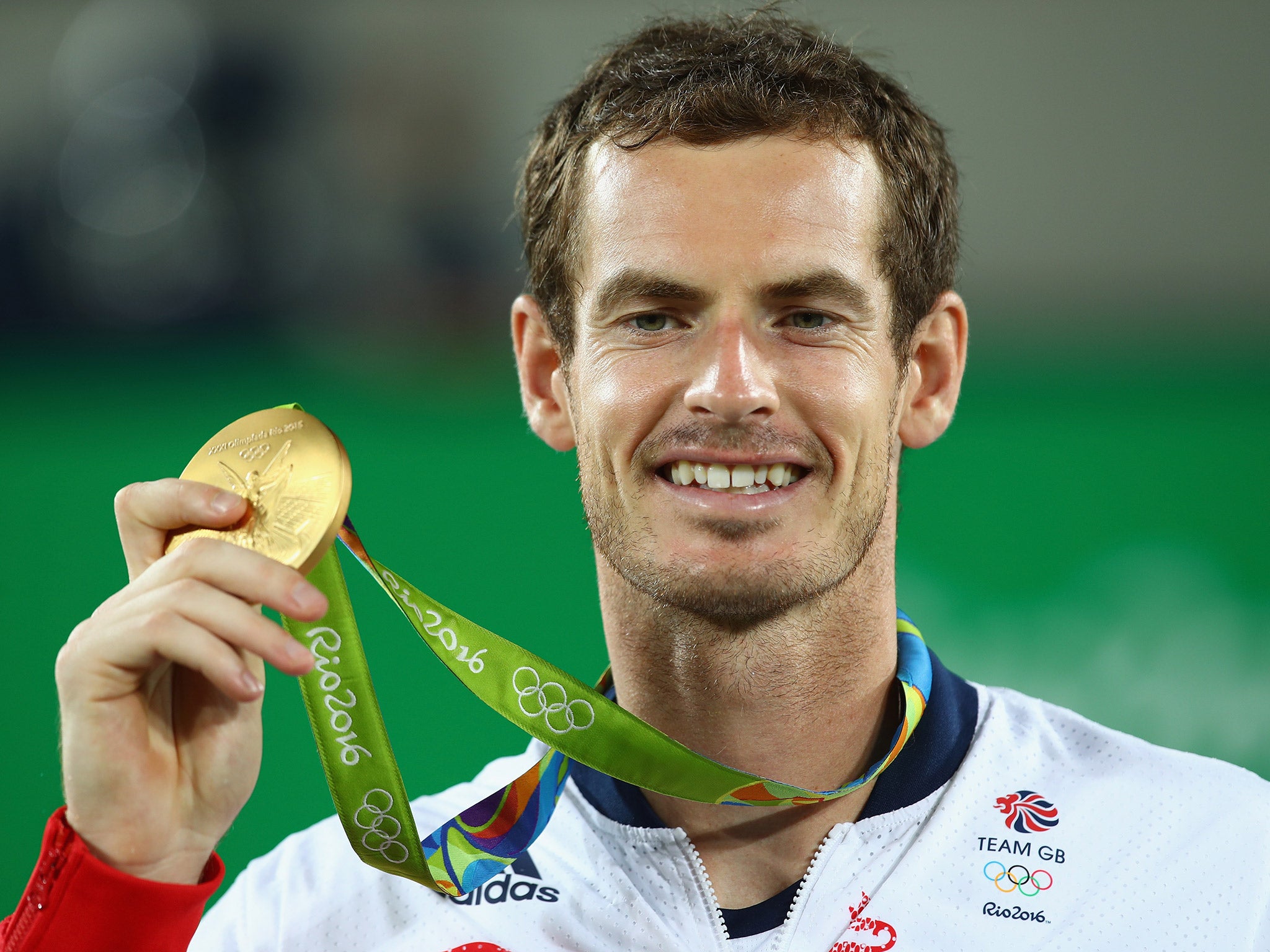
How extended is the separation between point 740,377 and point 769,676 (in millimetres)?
501

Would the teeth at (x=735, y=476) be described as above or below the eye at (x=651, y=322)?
below

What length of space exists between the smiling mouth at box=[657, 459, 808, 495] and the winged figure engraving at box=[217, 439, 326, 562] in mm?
608

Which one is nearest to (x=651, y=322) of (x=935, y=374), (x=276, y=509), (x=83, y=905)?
(x=935, y=374)

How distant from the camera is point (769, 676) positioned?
2.09m

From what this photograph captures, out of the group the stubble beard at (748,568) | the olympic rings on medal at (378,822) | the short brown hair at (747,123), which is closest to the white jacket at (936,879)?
the olympic rings on medal at (378,822)

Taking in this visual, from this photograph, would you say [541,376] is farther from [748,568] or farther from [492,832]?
[492,832]

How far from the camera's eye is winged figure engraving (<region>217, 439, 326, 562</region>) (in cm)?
163

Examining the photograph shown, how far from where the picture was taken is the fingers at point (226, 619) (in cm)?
154

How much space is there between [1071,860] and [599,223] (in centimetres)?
128

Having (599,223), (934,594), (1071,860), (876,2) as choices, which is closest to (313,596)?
(599,223)

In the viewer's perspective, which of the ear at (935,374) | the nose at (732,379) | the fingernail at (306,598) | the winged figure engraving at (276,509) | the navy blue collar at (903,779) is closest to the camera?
the fingernail at (306,598)


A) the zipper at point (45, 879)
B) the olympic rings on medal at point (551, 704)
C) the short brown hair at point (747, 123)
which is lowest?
the zipper at point (45, 879)

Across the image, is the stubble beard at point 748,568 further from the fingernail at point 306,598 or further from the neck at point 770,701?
the fingernail at point 306,598

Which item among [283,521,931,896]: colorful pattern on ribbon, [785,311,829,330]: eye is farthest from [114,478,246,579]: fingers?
[785,311,829,330]: eye
